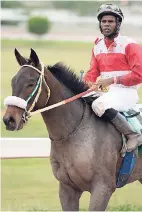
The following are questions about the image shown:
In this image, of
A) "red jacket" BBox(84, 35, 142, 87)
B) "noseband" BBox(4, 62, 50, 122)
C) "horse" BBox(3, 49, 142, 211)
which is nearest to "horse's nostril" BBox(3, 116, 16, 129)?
"noseband" BBox(4, 62, 50, 122)

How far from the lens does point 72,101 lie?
20.0 feet

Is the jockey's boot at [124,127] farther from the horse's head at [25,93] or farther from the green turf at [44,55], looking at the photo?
the green turf at [44,55]

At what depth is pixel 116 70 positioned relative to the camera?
20.7ft

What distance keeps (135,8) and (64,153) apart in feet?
93.3

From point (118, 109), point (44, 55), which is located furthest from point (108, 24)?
point (44, 55)

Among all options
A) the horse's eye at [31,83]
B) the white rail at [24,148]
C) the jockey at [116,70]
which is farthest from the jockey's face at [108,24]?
the white rail at [24,148]

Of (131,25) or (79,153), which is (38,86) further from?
(131,25)

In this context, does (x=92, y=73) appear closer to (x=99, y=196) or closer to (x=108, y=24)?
(x=108, y=24)

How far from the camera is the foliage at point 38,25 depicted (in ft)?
132

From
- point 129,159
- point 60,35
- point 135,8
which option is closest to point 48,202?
point 129,159

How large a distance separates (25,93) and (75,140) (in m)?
0.65

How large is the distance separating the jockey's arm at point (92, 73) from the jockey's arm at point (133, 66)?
0.36 metres

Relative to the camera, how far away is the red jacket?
241 inches

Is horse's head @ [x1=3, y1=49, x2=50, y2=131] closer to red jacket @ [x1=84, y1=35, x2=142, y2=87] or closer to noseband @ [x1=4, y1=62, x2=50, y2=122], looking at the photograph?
noseband @ [x1=4, y1=62, x2=50, y2=122]
